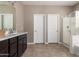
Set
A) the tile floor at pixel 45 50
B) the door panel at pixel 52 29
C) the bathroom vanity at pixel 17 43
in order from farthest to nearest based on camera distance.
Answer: the door panel at pixel 52 29, the tile floor at pixel 45 50, the bathroom vanity at pixel 17 43

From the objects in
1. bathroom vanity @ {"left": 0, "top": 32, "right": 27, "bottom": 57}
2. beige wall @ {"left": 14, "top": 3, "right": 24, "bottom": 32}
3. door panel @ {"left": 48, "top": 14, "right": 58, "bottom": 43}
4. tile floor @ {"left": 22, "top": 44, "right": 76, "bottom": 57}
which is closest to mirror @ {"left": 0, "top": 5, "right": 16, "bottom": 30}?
beige wall @ {"left": 14, "top": 3, "right": 24, "bottom": 32}

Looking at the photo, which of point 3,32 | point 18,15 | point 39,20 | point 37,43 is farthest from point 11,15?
point 37,43

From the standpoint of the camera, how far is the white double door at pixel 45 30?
2.56 meters

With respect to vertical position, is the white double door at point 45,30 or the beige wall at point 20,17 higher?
the beige wall at point 20,17

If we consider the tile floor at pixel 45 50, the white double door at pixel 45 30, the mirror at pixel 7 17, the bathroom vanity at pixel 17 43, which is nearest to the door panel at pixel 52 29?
the white double door at pixel 45 30

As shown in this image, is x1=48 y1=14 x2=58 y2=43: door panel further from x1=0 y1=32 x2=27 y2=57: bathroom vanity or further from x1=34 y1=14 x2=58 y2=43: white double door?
x1=0 y1=32 x2=27 y2=57: bathroom vanity

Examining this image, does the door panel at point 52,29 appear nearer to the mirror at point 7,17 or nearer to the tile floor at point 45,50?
the tile floor at point 45,50

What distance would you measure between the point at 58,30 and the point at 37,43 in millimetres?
556

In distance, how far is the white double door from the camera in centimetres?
256

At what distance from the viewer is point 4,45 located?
79.6 inches

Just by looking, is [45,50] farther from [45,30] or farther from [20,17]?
[20,17]

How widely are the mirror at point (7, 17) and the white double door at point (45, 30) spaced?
0.57 meters

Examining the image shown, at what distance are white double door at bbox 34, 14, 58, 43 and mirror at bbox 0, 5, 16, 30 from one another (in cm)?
57

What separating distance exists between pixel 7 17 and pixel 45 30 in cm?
86
